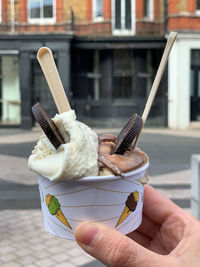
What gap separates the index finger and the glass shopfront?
15.8 meters

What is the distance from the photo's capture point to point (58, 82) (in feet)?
5.71

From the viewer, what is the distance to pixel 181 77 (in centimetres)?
1705

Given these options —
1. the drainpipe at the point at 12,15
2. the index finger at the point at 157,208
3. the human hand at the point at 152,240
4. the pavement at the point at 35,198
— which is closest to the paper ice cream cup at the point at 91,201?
the human hand at the point at 152,240

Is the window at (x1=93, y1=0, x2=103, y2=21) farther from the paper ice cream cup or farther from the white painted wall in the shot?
the paper ice cream cup

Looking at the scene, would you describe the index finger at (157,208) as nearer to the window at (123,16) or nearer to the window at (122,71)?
the window at (122,71)

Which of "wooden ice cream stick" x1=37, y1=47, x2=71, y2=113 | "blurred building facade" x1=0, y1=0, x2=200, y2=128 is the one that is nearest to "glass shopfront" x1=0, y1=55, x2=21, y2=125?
"blurred building facade" x1=0, y1=0, x2=200, y2=128

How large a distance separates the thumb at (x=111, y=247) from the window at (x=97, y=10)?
16857 mm

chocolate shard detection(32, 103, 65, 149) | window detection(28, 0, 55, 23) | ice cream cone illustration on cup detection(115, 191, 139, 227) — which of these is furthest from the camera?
window detection(28, 0, 55, 23)

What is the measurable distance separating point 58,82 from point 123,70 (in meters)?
16.3

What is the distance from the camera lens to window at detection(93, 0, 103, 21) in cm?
1745

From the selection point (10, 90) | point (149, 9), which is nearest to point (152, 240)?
point (10, 90)

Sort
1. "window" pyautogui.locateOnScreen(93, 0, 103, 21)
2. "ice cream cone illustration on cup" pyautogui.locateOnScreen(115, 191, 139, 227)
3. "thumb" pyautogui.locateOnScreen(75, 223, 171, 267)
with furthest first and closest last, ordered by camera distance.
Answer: "window" pyautogui.locateOnScreen(93, 0, 103, 21) → "ice cream cone illustration on cup" pyautogui.locateOnScreen(115, 191, 139, 227) → "thumb" pyautogui.locateOnScreen(75, 223, 171, 267)

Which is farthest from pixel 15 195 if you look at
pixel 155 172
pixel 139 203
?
pixel 139 203

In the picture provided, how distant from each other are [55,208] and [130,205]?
0.36 metres
